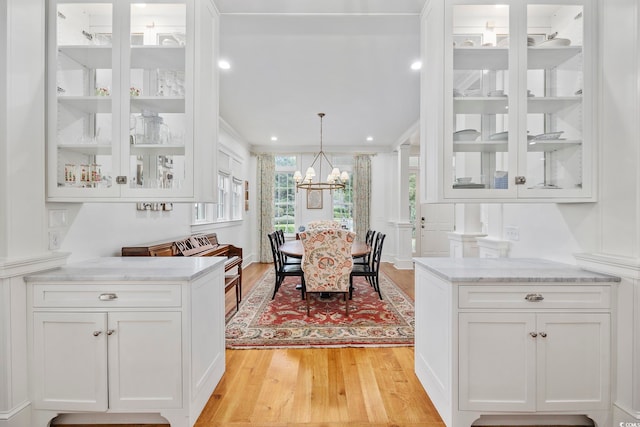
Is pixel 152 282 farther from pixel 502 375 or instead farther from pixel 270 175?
pixel 270 175

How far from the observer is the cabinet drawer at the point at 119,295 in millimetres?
1664

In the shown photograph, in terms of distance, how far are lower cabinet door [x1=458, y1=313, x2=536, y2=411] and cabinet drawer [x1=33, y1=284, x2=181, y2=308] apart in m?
1.65

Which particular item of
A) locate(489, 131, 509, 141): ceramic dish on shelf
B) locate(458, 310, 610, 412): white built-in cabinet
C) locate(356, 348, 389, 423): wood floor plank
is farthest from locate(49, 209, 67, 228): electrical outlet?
locate(489, 131, 509, 141): ceramic dish on shelf

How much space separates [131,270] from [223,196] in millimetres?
4210

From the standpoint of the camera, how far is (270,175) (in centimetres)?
725

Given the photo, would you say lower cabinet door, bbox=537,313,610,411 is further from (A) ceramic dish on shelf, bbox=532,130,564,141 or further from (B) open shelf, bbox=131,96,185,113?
(B) open shelf, bbox=131,96,185,113

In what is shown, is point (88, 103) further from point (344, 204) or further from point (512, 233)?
point (344, 204)

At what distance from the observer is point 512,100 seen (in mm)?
1870

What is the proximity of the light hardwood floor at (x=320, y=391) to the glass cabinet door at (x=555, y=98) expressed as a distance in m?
1.60

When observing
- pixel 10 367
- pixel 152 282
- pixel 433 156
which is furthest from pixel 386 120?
pixel 10 367

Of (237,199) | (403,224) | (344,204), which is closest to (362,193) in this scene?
(344,204)

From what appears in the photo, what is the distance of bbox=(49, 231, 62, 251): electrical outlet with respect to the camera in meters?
1.88

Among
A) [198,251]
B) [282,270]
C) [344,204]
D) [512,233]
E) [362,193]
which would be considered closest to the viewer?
[512,233]

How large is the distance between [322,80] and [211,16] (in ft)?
5.92
